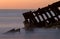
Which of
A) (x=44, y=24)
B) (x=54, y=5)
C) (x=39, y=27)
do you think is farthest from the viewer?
(x=39, y=27)

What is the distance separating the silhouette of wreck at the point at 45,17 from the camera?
14203 mm

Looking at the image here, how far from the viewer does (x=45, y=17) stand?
17.0 m

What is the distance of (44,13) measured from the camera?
15.4 meters

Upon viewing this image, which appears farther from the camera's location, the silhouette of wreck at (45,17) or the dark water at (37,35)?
the dark water at (37,35)

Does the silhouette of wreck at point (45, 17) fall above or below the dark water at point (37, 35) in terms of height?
above

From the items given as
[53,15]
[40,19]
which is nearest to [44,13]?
[53,15]

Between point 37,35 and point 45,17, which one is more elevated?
point 45,17

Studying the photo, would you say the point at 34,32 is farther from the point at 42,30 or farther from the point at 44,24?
the point at 44,24

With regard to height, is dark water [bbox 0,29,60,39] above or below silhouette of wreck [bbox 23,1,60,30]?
below

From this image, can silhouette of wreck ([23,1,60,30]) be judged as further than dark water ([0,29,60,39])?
No

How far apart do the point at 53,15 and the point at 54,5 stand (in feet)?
5.81

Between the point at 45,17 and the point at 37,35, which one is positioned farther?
the point at 45,17

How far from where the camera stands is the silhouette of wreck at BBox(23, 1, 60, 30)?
14.2 metres

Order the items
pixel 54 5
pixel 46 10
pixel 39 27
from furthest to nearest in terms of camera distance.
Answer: pixel 39 27 < pixel 46 10 < pixel 54 5
